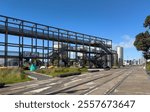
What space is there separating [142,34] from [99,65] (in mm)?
36545

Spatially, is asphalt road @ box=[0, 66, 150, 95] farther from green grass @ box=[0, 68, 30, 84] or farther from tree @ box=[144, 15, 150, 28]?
tree @ box=[144, 15, 150, 28]

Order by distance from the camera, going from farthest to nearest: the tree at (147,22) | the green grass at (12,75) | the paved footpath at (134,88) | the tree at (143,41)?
the tree at (143,41), the tree at (147,22), the green grass at (12,75), the paved footpath at (134,88)

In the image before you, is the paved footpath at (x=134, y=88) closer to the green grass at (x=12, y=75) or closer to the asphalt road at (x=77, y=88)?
the asphalt road at (x=77, y=88)

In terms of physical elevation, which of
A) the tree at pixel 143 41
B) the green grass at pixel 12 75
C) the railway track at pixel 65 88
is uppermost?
the tree at pixel 143 41

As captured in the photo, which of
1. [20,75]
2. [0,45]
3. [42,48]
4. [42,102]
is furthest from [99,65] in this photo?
[42,102]

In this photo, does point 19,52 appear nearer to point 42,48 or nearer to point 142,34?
point 42,48

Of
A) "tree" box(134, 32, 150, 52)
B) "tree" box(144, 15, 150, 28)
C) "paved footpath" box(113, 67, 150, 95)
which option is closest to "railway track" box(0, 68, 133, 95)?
"paved footpath" box(113, 67, 150, 95)

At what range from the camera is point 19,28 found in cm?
6312

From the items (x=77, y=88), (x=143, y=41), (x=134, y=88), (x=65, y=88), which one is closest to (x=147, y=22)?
(x=143, y=41)

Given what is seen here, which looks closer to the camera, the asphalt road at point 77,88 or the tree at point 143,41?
the asphalt road at point 77,88

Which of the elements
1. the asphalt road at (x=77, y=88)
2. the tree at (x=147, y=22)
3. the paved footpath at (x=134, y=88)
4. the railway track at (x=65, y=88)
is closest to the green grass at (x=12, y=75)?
the asphalt road at (x=77, y=88)

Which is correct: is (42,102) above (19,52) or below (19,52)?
below

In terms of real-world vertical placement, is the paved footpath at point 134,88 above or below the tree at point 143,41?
below

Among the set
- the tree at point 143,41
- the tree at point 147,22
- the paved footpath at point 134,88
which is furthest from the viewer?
the tree at point 143,41
